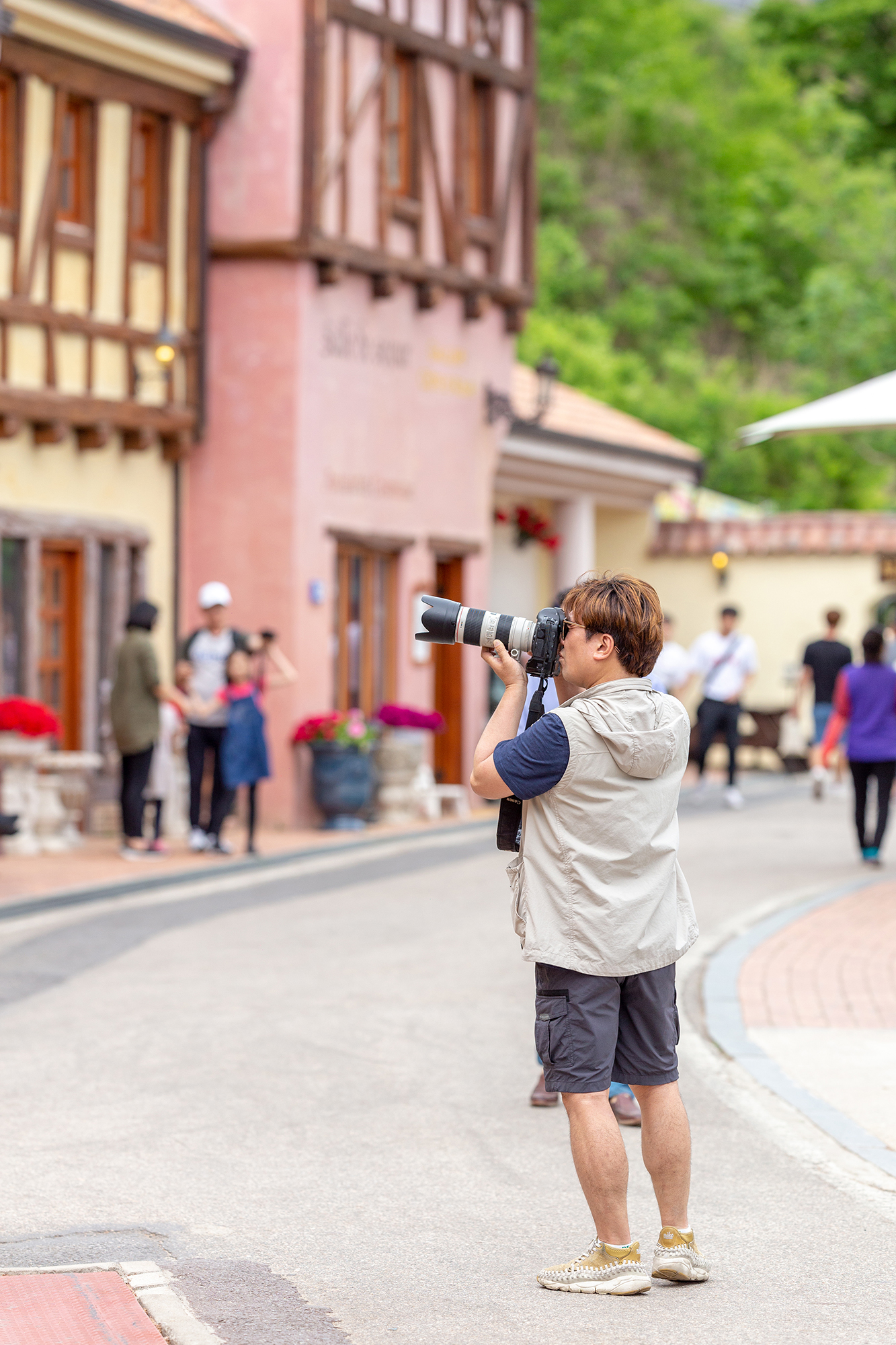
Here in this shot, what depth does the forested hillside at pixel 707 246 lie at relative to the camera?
36125 mm

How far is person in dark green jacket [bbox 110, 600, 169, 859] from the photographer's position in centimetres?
1402

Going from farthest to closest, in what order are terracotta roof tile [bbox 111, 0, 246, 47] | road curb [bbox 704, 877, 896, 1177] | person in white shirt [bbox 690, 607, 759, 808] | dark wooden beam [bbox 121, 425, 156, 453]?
1. person in white shirt [bbox 690, 607, 759, 808]
2. dark wooden beam [bbox 121, 425, 156, 453]
3. terracotta roof tile [bbox 111, 0, 246, 47]
4. road curb [bbox 704, 877, 896, 1177]

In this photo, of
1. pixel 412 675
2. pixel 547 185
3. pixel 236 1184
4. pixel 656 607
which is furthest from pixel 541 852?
pixel 547 185

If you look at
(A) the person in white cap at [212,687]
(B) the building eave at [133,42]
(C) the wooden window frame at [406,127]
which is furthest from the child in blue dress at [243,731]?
(C) the wooden window frame at [406,127]

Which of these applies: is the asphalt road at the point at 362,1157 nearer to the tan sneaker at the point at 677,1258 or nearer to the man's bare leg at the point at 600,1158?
the tan sneaker at the point at 677,1258

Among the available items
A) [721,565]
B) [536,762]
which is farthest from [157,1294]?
[721,565]

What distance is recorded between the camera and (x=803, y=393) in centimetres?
4203

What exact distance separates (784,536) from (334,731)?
33.8ft

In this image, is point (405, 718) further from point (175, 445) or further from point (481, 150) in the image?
point (481, 150)

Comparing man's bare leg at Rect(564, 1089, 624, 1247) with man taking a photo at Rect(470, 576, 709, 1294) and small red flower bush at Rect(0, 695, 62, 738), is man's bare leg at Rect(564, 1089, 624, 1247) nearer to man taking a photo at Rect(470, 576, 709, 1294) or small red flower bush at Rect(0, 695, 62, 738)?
man taking a photo at Rect(470, 576, 709, 1294)

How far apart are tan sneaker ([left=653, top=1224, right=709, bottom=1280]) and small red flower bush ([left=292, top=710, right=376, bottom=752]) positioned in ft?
38.3

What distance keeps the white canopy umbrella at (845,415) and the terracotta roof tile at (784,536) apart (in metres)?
12.8

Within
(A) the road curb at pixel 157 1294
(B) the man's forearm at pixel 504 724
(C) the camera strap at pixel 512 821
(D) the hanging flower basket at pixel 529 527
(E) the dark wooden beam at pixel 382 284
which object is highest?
(E) the dark wooden beam at pixel 382 284

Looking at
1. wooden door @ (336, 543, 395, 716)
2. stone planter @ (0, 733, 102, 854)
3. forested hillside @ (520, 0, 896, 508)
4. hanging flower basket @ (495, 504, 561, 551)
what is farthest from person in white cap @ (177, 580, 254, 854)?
forested hillside @ (520, 0, 896, 508)
